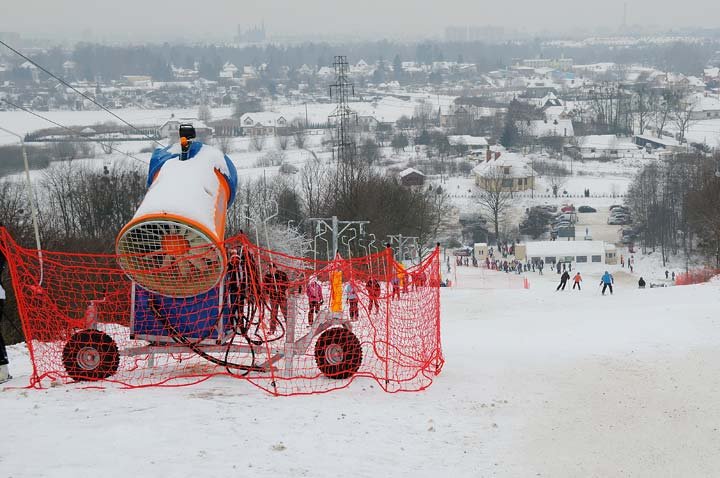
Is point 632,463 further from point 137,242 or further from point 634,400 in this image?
point 137,242

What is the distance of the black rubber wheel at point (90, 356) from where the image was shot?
11508 mm

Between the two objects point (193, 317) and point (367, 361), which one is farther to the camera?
point (367, 361)

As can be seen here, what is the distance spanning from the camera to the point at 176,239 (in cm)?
1116

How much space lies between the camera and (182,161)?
1210 cm

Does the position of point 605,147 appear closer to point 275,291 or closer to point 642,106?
point 642,106

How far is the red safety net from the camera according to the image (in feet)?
37.7

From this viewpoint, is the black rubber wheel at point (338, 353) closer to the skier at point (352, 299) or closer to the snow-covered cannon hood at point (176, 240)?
the skier at point (352, 299)

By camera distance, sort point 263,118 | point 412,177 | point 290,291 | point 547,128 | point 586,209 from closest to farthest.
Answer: point 290,291
point 586,209
point 412,177
point 547,128
point 263,118

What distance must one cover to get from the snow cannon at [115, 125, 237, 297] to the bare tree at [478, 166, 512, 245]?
61757mm

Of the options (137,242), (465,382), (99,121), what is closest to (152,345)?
(137,242)

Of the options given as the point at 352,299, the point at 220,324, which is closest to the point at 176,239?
the point at 220,324

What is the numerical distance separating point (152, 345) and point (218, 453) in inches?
114

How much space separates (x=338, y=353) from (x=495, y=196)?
70571mm

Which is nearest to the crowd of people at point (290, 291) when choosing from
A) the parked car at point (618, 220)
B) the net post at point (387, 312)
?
the net post at point (387, 312)
